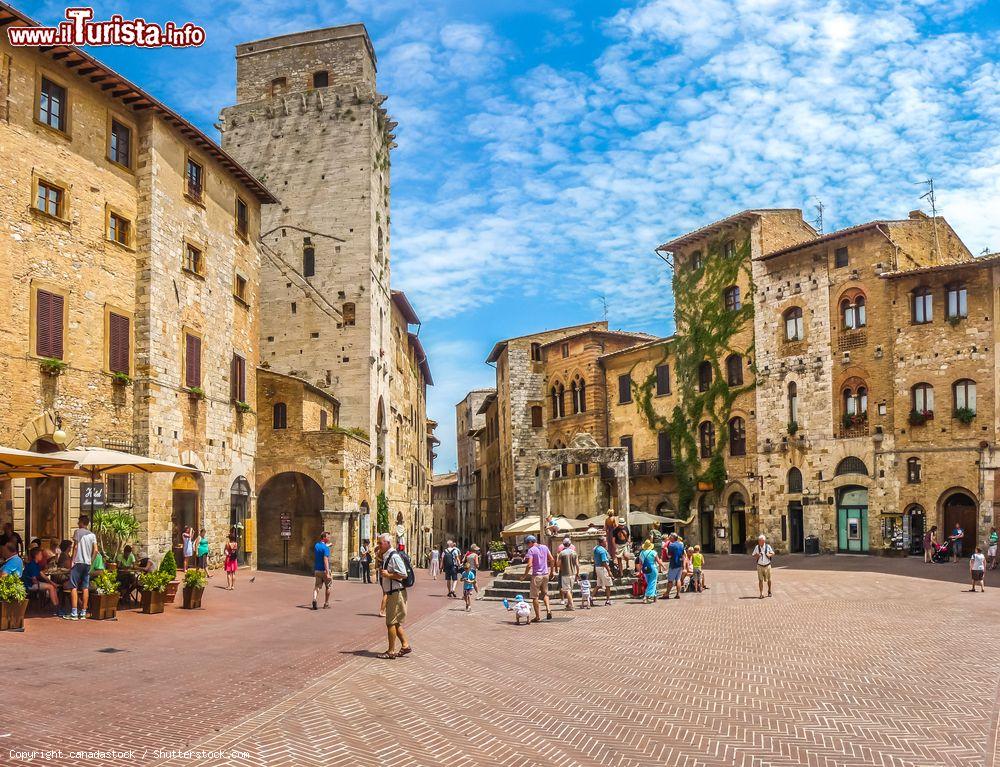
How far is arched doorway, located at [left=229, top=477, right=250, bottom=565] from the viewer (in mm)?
30062

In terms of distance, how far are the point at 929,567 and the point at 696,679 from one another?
77.1 ft

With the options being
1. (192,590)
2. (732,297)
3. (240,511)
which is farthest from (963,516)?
(192,590)

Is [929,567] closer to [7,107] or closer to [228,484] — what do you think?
[228,484]

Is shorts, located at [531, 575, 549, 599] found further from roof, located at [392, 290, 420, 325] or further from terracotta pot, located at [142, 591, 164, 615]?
roof, located at [392, 290, 420, 325]

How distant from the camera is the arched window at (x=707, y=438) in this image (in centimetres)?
4531

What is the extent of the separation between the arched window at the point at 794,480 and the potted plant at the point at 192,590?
96.4 ft

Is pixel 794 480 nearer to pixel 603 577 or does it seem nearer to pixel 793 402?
pixel 793 402

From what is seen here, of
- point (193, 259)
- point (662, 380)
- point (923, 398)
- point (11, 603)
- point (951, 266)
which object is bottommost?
point (11, 603)

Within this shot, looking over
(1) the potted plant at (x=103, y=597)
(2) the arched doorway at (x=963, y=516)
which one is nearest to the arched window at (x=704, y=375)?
(2) the arched doorway at (x=963, y=516)

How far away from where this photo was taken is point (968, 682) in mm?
11555

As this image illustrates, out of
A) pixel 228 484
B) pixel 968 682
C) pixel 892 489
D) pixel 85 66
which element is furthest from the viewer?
pixel 892 489

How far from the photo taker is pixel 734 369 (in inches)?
1758

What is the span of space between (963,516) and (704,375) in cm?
1465

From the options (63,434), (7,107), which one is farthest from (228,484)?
(7,107)
